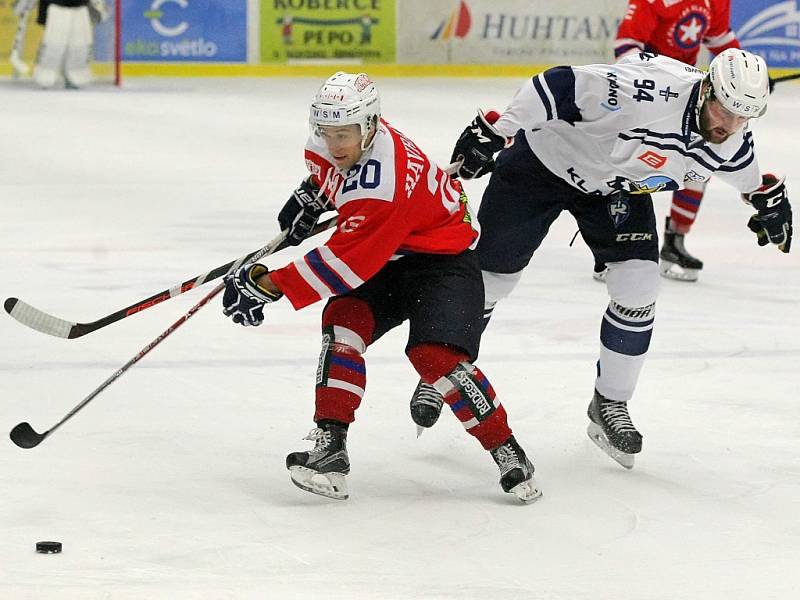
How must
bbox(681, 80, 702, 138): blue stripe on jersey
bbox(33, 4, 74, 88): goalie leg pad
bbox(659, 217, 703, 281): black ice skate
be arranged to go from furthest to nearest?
bbox(33, 4, 74, 88): goalie leg pad
bbox(659, 217, 703, 281): black ice skate
bbox(681, 80, 702, 138): blue stripe on jersey

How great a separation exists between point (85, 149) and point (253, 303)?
231 inches

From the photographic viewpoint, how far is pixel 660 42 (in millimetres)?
6078

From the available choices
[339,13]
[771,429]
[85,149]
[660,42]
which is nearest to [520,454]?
[771,429]

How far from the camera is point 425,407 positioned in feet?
11.9

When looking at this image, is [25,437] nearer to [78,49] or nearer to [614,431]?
[614,431]

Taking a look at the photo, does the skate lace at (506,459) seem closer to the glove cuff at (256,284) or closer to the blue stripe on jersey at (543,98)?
the glove cuff at (256,284)

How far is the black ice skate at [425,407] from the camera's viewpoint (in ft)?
11.8

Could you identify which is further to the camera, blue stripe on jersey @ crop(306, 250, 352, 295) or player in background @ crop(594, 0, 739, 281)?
player in background @ crop(594, 0, 739, 281)

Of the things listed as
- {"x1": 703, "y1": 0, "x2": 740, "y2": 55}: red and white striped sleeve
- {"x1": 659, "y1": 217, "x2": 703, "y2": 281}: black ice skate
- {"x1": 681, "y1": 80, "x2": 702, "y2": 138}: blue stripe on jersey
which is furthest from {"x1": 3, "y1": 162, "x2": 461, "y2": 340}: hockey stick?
{"x1": 703, "y1": 0, "x2": 740, "y2": 55}: red and white striped sleeve

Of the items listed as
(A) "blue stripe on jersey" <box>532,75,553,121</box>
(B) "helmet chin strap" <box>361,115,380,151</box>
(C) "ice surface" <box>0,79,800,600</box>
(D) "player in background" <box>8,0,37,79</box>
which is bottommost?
(D) "player in background" <box>8,0,37,79</box>

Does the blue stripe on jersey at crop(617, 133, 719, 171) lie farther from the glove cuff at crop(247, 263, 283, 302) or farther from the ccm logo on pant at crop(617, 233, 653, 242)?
the glove cuff at crop(247, 263, 283, 302)

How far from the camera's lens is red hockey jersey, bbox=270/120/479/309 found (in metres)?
2.96

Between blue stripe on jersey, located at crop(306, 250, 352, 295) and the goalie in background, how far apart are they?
9.11 metres

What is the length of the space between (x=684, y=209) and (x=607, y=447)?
2645 millimetres
